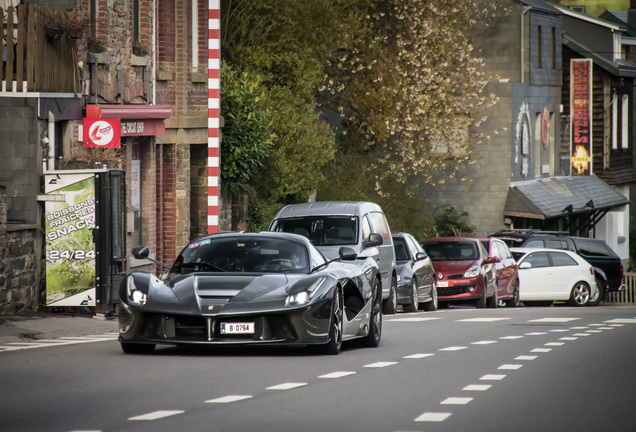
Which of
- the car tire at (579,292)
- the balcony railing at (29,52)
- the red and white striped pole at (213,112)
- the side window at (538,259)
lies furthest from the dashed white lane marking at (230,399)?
the car tire at (579,292)

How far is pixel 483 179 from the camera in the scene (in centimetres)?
4769

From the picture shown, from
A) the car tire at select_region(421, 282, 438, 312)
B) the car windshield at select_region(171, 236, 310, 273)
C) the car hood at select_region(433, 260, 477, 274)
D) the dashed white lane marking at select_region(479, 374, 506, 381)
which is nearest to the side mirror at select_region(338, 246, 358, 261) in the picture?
the car windshield at select_region(171, 236, 310, 273)

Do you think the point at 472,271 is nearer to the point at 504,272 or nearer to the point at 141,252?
the point at 504,272

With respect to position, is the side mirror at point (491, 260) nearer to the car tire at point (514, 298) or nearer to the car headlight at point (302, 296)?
the car tire at point (514, 298)

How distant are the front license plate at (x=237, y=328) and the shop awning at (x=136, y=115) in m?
9.44

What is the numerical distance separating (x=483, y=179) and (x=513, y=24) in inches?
236

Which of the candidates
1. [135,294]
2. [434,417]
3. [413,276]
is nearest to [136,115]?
[413,276]

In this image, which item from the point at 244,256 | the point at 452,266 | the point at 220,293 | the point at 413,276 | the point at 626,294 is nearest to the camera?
the point at 220,293

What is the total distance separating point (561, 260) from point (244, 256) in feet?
71.6

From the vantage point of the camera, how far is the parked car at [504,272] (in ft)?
102

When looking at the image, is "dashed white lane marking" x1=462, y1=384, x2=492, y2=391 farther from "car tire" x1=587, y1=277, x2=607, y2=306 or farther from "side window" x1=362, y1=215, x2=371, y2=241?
"car tire" x1=587, y1=277, x2=607, y2=306

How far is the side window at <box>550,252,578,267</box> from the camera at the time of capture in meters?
34.0

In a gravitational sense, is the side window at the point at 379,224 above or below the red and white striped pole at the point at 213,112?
below

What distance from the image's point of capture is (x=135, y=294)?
12320 mm
